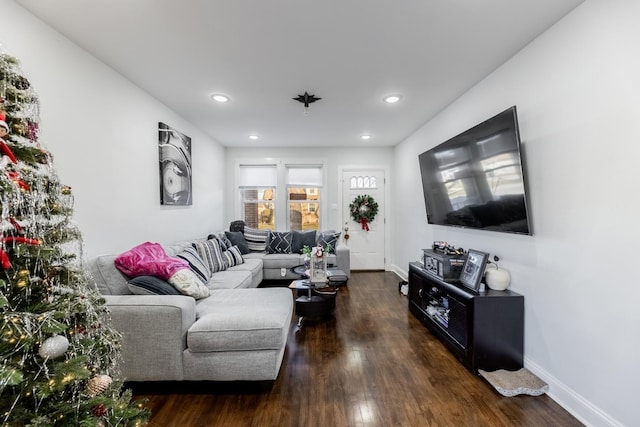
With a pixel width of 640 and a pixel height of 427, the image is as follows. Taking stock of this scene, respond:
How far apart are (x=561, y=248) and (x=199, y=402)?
2544 millimetres

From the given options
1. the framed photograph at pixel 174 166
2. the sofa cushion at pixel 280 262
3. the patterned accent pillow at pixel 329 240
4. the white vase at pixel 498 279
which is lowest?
the sofa cushion at pixel 280 262

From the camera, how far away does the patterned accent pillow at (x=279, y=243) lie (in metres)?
4.74

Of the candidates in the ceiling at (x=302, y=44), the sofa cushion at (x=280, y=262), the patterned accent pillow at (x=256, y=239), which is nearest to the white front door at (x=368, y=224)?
the sofa cushion at (x=280, y=262)

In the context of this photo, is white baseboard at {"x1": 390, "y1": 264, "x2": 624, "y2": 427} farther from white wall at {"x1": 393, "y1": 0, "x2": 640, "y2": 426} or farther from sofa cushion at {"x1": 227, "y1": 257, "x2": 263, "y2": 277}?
sofa cushion at {"x1": 227, "y1": 257, "x2": 263, "y2": 277}

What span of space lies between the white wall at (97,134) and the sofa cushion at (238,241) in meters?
1.24

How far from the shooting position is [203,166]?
4.27m

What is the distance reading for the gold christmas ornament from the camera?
1.03m

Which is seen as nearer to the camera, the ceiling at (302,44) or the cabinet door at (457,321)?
the ceiling at (302,44)

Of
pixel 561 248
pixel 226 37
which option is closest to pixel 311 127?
pixel 226 37

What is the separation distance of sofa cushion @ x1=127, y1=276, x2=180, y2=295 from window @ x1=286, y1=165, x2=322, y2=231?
11.4ft

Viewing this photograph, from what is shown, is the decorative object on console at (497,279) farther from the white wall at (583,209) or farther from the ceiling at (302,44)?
the ceiling at (302,44)

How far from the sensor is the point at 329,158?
5352mm

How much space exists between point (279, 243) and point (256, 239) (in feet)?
1.41

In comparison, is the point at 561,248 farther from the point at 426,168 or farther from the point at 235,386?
the point at 235,386
